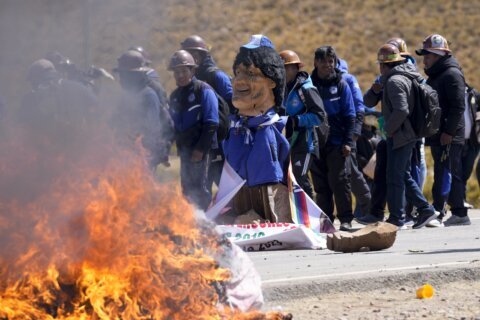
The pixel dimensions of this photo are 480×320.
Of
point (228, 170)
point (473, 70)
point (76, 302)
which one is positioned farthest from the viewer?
point (473, 70)

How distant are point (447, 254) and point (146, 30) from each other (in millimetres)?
4444

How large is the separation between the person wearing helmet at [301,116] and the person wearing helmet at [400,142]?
838 mm

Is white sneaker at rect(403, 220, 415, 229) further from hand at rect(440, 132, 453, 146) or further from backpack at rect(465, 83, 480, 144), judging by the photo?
backpack at rect(465, 83, 480, 144)

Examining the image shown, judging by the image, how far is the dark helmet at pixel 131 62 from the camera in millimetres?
10867

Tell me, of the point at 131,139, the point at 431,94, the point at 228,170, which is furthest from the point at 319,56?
the point at 131,139

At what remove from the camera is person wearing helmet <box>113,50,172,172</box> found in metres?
9.60

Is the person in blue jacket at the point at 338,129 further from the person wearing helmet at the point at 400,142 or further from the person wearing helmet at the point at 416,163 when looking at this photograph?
the person wearing helmet at the point at 416,163

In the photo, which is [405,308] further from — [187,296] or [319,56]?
[319,56]

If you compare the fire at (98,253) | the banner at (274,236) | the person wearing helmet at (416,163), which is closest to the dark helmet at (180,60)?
the banner at (274,236)

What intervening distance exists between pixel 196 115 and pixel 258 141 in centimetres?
162

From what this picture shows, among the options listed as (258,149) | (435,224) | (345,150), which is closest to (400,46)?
(345,150)

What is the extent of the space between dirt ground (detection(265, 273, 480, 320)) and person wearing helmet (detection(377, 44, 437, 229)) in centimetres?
416

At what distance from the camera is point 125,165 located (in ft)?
21.7

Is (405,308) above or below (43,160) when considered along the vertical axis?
below
